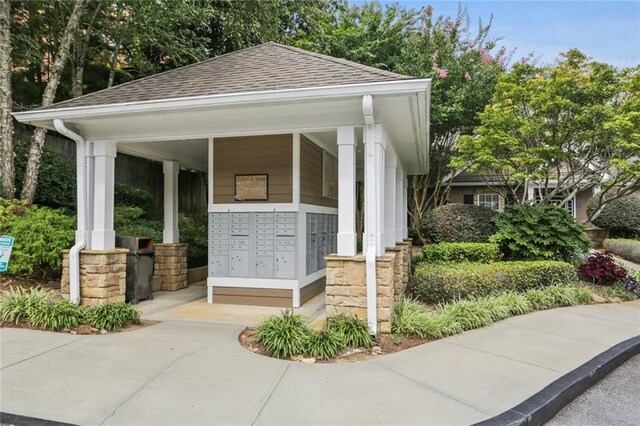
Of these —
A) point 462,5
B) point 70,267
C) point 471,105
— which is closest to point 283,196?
point 70,267

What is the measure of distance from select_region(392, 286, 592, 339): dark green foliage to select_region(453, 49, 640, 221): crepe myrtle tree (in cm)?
293

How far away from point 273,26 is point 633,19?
7348 mm

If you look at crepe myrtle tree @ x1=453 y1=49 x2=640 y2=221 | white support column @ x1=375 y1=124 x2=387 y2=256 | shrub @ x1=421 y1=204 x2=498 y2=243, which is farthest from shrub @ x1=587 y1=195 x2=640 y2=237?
white support column @ x1=375 y1=124 x2=387 y2=256

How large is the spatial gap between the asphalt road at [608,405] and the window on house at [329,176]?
4.61 meters

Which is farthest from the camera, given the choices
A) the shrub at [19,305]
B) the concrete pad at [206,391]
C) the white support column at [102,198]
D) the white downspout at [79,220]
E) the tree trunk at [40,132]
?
the tree trunk at [40,132]

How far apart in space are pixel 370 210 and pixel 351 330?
1.37 metres

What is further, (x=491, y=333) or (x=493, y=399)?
(x=491, y=333)

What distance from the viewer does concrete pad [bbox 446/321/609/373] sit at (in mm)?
3930

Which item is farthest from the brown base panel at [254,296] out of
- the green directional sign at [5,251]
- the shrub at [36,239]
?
the green directional sign at [5,251]

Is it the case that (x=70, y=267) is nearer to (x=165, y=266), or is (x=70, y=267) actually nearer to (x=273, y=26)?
(x=165, y=266)

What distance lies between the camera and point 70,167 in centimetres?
898

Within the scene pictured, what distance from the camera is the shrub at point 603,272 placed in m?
7.73

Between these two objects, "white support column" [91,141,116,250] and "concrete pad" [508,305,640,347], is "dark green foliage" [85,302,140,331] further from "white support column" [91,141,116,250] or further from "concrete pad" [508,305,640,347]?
"concrete pad" [508,305,640,347]

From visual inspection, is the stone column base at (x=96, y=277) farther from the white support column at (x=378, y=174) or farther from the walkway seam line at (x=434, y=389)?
the walkway seam line at (x=434, y=389)
